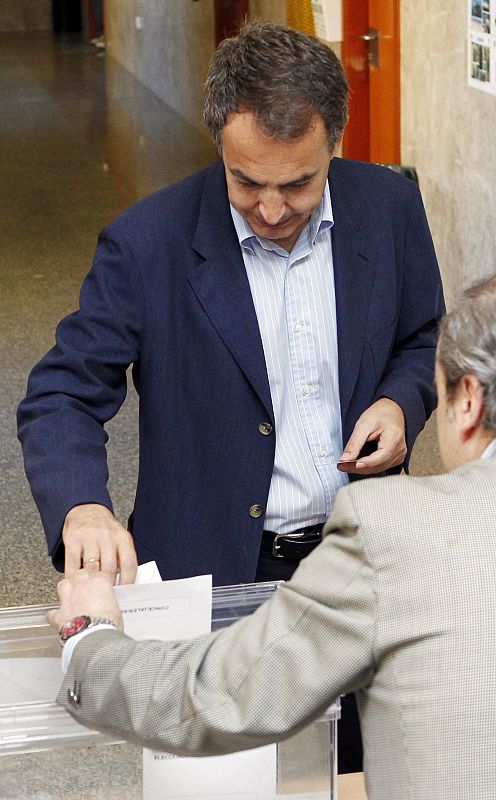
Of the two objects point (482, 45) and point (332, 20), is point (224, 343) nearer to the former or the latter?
point (482, 45)

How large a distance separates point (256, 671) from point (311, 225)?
44.5 inches

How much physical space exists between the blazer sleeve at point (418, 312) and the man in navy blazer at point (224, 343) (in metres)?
0.01

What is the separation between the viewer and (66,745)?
1587mm

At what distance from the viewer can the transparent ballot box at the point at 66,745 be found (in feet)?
5.16

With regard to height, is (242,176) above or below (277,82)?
below

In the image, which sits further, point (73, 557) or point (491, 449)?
point (73, 557)

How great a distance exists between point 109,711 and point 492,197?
13.2 feet

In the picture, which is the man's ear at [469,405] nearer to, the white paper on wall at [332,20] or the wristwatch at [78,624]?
the wristwatch at [78,624]

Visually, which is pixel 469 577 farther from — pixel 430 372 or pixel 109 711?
pixel 430 372

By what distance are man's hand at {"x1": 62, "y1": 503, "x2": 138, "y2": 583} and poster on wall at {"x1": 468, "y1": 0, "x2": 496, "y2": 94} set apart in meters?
3.56

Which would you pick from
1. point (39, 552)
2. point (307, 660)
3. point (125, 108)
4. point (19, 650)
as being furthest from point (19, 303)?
point (125, 108)

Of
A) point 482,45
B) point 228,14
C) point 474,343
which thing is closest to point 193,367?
point 474,343

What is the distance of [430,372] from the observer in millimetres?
2291

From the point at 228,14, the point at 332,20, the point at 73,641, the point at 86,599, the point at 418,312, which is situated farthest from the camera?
the point at 228,14
